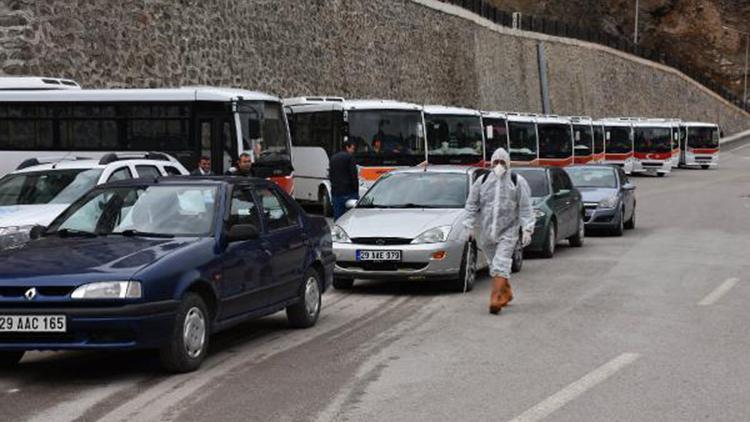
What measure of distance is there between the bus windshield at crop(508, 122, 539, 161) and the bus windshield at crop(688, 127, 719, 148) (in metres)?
26.9

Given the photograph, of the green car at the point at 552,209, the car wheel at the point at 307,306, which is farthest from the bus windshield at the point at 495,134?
the car wheel at the point at 307,306

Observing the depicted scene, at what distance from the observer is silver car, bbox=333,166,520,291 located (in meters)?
12.5

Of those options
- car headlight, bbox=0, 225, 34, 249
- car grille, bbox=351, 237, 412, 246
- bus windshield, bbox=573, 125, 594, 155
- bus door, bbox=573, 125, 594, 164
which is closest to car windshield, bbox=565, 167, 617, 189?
car grille, bbox=351, 237, 412, 246

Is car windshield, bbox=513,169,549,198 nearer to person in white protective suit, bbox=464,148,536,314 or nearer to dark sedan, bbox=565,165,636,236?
dark sedan, bbox=565,165,636,236

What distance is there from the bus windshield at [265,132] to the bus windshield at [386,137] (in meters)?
3.39

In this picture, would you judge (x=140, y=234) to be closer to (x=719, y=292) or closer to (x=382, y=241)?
(x=382, y=241)

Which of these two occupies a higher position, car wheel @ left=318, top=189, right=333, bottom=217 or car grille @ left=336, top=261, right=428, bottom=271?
car grille @ left=336, top=261, right=428, bottom=271

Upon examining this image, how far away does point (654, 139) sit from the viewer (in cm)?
5781

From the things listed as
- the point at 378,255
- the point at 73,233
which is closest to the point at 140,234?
the point at 73,233

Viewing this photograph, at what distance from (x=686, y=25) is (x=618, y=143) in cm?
5752

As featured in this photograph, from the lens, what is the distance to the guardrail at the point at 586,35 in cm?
6169

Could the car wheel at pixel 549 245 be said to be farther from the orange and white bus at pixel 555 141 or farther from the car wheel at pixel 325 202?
the orange and white bus at pixel 555 141

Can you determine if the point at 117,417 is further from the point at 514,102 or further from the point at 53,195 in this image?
the point at 514,102

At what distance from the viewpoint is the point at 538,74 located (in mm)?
71312
